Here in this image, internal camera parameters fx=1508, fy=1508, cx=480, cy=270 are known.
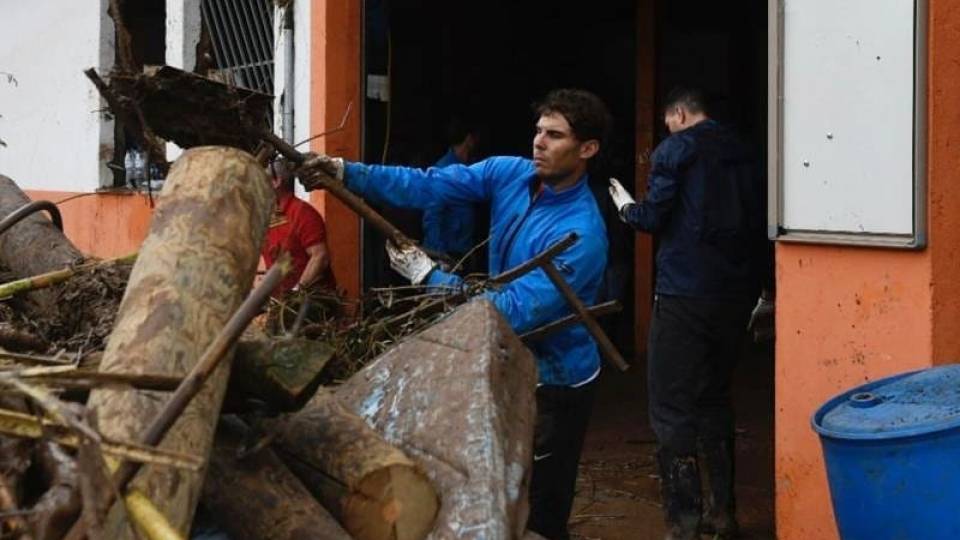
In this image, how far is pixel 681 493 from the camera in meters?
6.20

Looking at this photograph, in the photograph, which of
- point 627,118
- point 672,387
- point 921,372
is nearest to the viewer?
point 921,372

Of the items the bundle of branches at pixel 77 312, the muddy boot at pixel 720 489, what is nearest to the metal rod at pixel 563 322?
the bundle of branches at pixel 77 312

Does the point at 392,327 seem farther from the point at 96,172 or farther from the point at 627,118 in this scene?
the point at 627,118

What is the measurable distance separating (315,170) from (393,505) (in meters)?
2.00

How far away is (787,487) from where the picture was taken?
5668 mm

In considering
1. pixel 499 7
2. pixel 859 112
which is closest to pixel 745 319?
pixel 859 112

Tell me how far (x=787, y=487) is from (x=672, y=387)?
791 millimetres

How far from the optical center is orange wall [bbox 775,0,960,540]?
16.4ft

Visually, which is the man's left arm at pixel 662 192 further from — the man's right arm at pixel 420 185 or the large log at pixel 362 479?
the large log at pixel 362 479

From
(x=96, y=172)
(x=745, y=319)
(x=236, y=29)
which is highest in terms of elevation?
(x=236, y=29)

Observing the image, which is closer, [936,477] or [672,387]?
[936,477]

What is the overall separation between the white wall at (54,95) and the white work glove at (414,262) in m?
6.62

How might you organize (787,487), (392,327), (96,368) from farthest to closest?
1. (787,487)
2. (392,327)
3. (96,368)

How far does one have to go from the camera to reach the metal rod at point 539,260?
4441 mm
